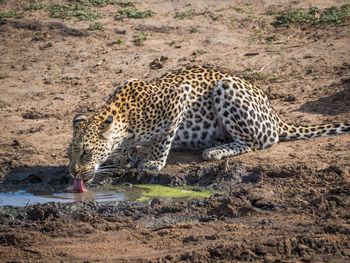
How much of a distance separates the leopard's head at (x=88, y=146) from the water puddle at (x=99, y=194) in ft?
1.04

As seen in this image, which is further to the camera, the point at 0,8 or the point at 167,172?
the point at 0,8

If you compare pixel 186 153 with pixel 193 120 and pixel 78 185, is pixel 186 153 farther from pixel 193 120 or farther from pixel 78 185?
pixel 78 185

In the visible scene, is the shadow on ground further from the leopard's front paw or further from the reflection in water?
the reflection in water

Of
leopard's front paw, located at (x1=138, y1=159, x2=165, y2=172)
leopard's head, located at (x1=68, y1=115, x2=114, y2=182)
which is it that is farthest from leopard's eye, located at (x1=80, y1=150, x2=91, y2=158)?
leopard's front paw, located at (x1=138, y1=159, x2=165, y2=172)

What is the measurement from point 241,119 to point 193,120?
0.82m

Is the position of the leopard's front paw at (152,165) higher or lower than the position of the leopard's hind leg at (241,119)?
lower

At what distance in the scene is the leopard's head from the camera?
787cm

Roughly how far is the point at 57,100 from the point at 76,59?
6.72 ft

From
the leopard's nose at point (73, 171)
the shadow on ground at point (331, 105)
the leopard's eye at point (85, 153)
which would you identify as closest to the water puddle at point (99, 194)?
the leopard's nose at point (73, 171)

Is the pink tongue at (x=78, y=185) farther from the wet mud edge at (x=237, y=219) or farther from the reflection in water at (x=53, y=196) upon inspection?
the wet mud edge at (x=237, y=219)

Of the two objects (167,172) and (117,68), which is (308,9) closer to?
(117,68)

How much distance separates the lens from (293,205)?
6.60 meters

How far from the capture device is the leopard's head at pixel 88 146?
7.87 metres

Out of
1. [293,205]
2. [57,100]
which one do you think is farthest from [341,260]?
[57,100]
